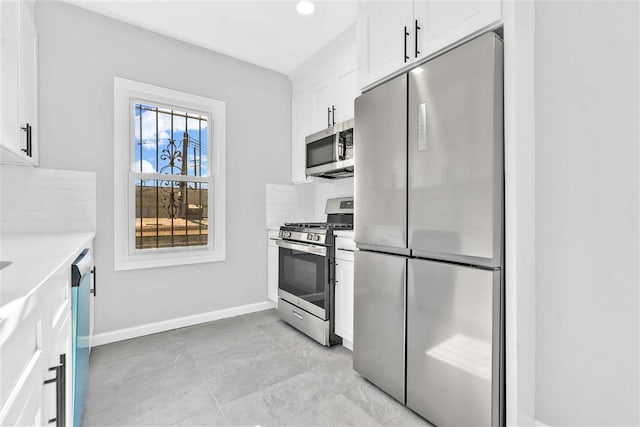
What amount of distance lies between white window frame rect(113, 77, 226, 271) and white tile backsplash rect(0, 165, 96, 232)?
21 cm

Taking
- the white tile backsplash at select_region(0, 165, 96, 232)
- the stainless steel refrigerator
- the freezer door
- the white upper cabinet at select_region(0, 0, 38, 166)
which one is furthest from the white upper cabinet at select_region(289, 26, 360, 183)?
the white upper cabinet at select_region(0, 0, 38, 166)

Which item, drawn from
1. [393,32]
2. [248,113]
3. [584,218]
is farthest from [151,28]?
[584,218]

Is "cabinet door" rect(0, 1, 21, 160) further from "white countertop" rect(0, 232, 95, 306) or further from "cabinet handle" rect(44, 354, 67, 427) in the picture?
"cabinet handle" rect(44, 354, 67, 427)

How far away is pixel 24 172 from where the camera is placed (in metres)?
2.35

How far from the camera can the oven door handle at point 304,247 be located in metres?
2.55

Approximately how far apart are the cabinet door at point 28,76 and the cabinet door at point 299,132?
7.23ft

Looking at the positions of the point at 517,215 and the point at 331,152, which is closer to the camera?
the point at 517,215

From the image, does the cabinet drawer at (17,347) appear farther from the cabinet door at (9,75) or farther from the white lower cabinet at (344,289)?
the white lower cabinet at (344,289)

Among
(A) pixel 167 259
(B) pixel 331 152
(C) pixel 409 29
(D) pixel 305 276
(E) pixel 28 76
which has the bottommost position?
(D) pixel 305 276

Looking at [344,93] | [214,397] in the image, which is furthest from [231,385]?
[344,93]

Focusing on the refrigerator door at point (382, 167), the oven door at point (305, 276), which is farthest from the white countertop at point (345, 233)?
the refrigerator door at point (382, 167)

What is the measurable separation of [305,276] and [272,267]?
2.51ft

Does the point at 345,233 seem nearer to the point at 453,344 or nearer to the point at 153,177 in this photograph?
the point at 453,344

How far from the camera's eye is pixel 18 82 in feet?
6.06
